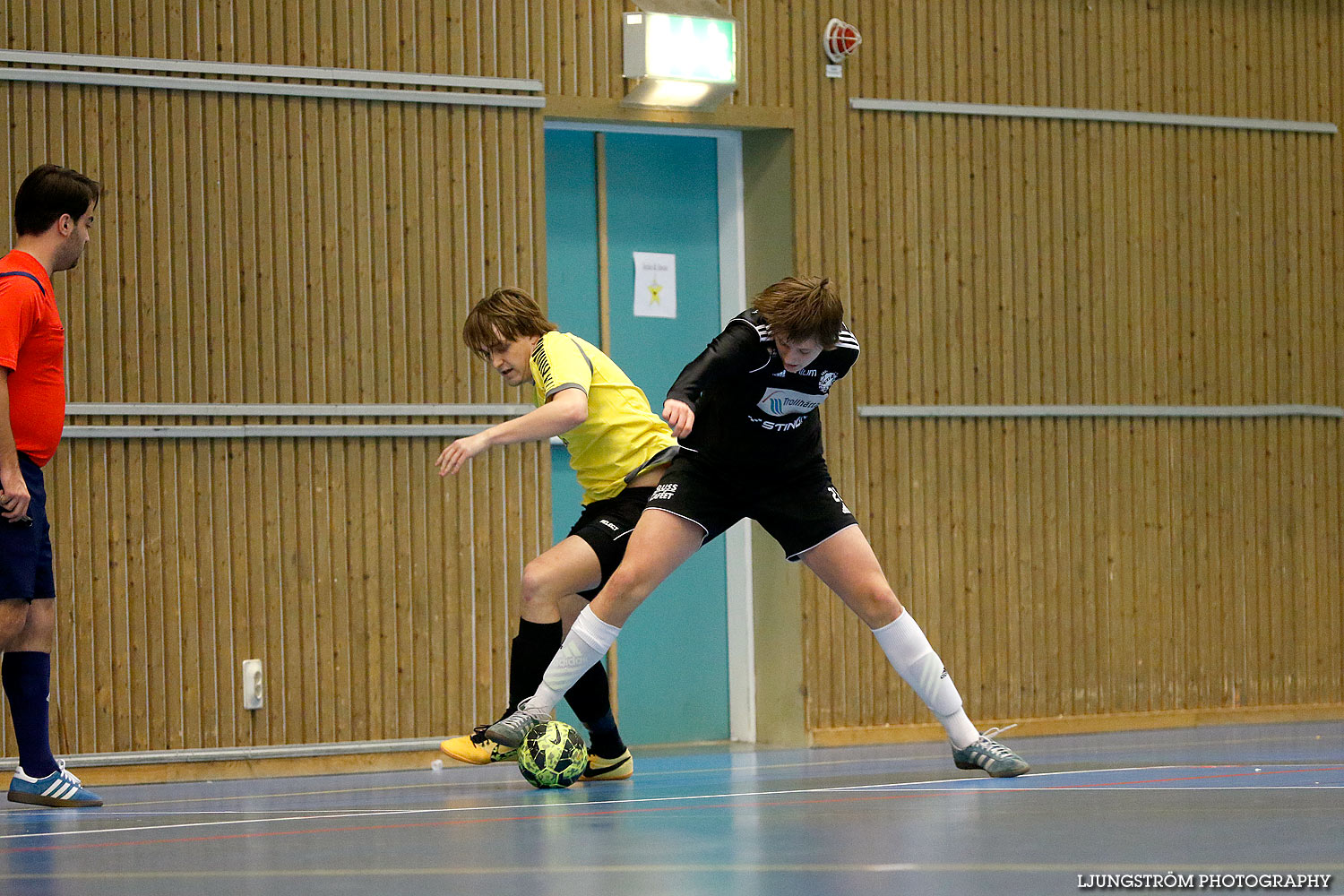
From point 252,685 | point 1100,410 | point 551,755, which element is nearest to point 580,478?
point 551,755

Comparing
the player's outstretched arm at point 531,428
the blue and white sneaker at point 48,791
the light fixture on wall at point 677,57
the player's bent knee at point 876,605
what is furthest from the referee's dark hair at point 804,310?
the light fixture on wall at point 677,57

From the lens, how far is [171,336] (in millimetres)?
6676

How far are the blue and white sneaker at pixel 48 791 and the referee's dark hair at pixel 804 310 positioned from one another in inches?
97.7

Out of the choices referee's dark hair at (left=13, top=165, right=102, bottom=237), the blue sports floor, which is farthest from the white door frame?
referee's dark hair at (left=13, top=165, right=102, bottom=237)

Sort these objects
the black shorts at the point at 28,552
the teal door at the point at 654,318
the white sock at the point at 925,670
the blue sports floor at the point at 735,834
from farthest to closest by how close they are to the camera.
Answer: the teal door at the point at 654,318 → the white sock at the point at 925,670 → the black shorts at the point at 28,552 → the blue sports floor at the point at 735,834

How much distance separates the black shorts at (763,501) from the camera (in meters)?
4.73

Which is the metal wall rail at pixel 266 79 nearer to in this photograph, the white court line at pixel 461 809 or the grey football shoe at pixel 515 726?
the grey football shoe at pixel 515 726

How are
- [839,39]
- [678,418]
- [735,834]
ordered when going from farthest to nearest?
1. [839,39]
2. [678,418]
3. [735,834]

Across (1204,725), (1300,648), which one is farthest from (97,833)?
(1300,648)

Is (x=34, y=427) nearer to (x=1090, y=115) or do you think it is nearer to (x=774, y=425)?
(x=774, y=425)

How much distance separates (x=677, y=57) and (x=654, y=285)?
3.67ft

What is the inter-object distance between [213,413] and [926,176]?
359 cm

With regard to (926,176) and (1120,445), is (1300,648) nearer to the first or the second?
(1120,445)

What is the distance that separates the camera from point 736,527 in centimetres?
782
